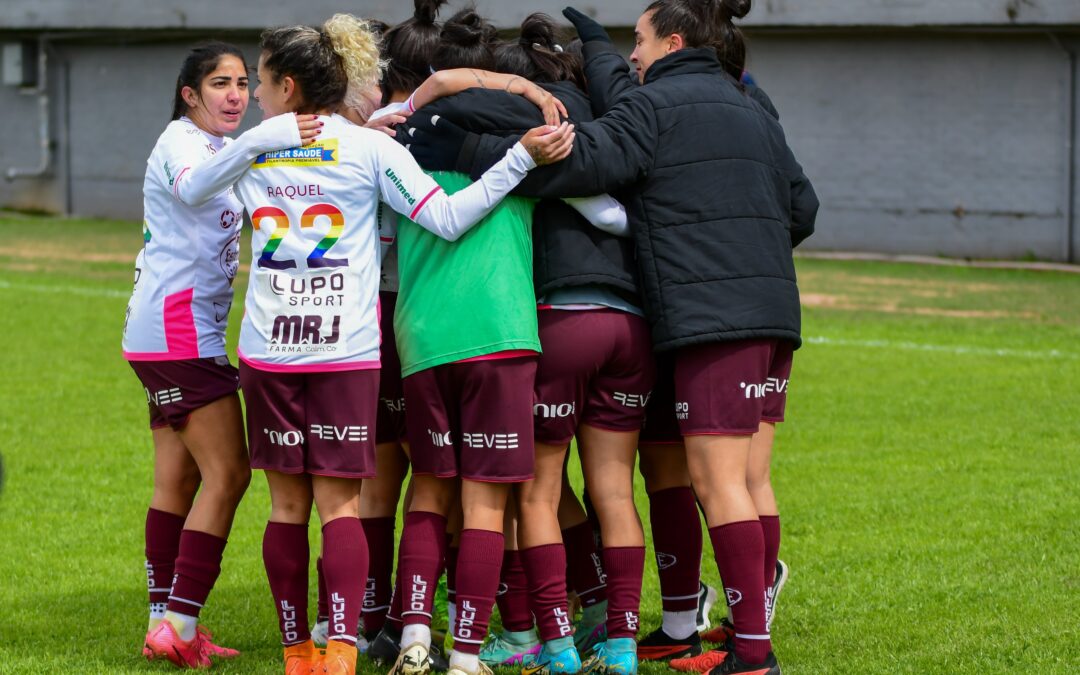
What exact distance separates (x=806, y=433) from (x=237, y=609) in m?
4.46

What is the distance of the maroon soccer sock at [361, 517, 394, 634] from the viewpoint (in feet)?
15.8

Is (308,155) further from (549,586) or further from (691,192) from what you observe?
(549,586)

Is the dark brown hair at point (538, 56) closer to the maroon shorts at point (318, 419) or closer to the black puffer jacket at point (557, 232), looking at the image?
the black puffer jacket at point (557, 232)

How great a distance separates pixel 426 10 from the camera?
177 inches

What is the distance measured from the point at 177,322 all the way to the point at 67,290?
12.3 meters

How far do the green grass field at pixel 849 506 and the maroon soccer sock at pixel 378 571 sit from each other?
24 centimetres

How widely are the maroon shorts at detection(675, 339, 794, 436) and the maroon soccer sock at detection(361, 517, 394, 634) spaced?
1.11 meters

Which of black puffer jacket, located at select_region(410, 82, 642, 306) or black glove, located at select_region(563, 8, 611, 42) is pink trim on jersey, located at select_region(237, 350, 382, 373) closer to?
black puffer jacket, located at select_region(410, 82, 642, 306)

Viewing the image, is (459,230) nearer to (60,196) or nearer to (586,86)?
(586,86)

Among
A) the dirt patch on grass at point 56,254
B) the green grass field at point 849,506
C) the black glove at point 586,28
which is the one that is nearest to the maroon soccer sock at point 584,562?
the green grass field at point 849,506

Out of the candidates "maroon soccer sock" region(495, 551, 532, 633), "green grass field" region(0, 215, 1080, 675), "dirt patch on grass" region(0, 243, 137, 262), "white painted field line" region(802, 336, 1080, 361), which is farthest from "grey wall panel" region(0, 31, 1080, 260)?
"maroon soccer sock" region(495, 551, 532, 633)

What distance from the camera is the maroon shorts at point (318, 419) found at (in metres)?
4.21

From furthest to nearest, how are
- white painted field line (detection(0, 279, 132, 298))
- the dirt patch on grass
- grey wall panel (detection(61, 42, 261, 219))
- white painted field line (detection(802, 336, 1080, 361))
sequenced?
grey wall panel (detection(61, 42, 261, 219)) → the dirt patch on grass → white painted field line (detection(0, 279, 132, 298)) → white painted field line (detection(802, 336, 1080, 361))

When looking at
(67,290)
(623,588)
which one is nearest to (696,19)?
(623,588)
